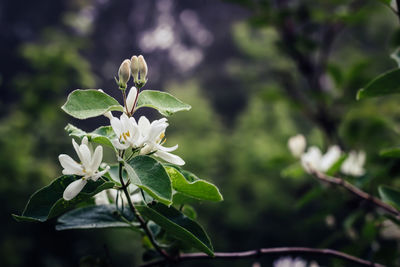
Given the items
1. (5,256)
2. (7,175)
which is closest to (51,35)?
(7,175)

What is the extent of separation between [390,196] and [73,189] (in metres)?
0.50

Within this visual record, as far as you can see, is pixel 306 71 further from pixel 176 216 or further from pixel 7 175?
pixel 7 175

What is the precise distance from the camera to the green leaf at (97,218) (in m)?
0.52

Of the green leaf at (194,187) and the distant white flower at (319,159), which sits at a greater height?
the green leaf at (194,187)

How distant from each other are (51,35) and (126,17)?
720 cm

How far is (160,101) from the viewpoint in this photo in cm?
48

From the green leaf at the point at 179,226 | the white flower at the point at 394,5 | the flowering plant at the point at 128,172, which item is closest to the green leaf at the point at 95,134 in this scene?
the flowering plant at the point at 128,172

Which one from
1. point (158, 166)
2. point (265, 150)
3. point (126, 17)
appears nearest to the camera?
point (158, 166)

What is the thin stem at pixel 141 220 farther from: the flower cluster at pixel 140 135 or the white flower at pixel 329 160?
the white flower at pixel 329 160

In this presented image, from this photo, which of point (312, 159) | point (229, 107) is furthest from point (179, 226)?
point (229, 107)

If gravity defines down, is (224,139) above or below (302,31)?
below

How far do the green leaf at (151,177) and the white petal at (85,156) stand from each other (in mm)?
65

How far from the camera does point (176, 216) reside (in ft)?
1.54

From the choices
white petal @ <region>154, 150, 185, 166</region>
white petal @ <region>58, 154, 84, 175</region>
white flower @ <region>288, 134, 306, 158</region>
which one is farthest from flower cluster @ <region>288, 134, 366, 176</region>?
white petal @ <region>58, 154, 84, 175</region>
